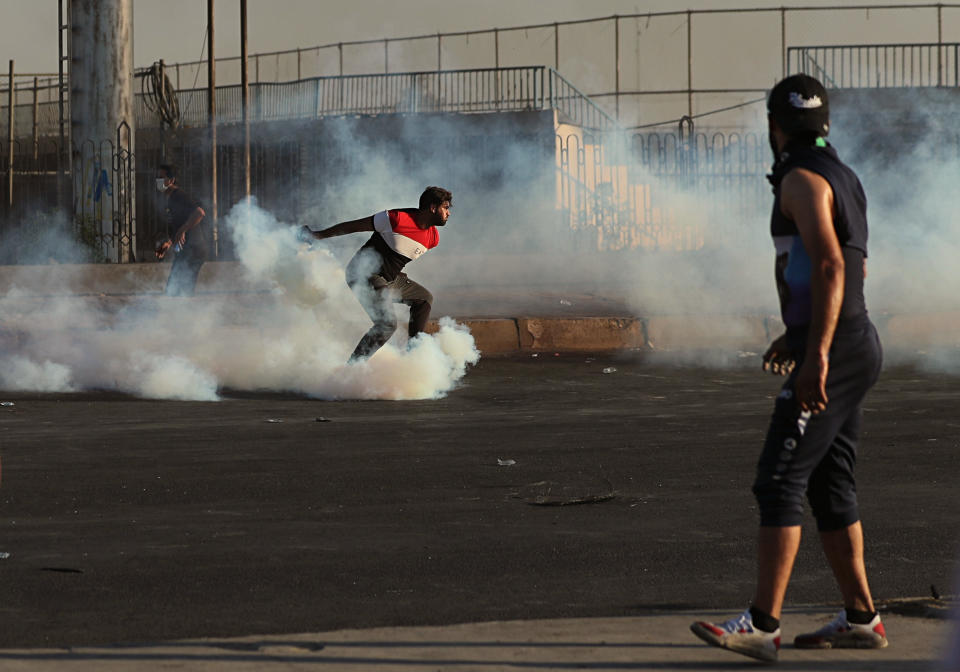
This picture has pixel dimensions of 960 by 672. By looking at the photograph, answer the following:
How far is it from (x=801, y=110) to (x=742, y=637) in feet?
4.48

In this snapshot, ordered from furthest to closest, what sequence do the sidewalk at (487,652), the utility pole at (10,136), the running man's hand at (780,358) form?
the utility pole at (10,136)
the running man's hand at (780,358)
the sidewalk at (487,652)

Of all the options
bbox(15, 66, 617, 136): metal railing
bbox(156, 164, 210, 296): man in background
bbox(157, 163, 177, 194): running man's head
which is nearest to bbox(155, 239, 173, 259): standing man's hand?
bbox(156, 164, 210, 296): man in background

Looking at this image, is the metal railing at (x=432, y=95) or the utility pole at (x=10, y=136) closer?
the utility pole at (x=10, y=136)

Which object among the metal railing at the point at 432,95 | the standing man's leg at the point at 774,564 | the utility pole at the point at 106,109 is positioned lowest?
the standing man's leg at the point at 774,564

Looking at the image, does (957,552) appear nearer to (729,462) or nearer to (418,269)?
(729,462)

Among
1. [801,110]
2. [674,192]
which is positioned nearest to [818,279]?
[801,110]

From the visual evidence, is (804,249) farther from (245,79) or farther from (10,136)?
(10,136)

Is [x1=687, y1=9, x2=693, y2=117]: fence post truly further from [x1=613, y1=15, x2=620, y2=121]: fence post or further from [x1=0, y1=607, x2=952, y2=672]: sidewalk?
[x1=0, y1=607, x2=952, y2=672]: sidewalk

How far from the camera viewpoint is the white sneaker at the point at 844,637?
367 cm

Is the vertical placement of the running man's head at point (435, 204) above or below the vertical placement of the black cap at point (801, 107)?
above

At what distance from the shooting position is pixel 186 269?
560 inches

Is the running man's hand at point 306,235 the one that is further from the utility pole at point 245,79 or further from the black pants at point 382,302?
the utility pole at point 245,79

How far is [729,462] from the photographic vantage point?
23.0ft

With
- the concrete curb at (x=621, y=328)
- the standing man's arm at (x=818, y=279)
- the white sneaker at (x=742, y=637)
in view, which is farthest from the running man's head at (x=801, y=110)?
the concrete curb at (x=621, y=328)
